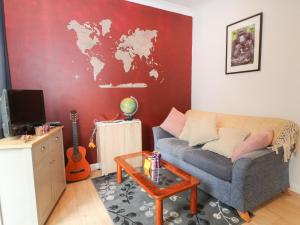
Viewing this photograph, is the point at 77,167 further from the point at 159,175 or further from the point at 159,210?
the point at 159,210

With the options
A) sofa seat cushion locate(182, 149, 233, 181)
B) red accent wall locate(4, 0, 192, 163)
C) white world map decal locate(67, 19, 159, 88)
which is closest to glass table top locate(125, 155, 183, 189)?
sofa seat cushion locate(182, 149, 233, 181)

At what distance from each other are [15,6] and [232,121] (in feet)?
10.1

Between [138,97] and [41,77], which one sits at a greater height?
[41,77]

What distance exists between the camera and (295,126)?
6.40 ft

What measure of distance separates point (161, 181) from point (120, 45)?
81.5 inches

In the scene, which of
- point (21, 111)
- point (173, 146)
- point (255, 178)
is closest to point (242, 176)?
point (255, 178)

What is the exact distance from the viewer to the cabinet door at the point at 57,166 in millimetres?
1840

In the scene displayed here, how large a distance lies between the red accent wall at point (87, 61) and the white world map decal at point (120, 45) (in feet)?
0.17

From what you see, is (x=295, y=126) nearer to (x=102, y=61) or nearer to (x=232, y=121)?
(x=232, y=121)

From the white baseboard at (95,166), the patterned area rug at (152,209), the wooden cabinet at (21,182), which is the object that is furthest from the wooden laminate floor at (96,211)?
the white baseboard at (95,166)

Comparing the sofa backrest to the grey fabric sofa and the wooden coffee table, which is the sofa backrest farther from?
the wooden coffee table

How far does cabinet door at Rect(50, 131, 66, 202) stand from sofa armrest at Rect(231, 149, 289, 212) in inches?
70.1

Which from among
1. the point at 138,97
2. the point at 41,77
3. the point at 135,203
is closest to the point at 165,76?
the point at 138,97

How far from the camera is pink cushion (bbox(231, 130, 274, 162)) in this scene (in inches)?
69.2
